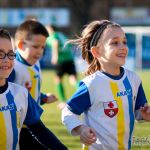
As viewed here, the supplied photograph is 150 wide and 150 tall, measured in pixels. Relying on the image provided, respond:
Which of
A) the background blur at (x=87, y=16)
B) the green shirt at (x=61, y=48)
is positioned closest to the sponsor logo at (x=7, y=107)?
the green shirt at (x=61, y=48)

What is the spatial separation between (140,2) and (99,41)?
114ft

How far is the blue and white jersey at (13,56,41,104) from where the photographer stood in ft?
21.5

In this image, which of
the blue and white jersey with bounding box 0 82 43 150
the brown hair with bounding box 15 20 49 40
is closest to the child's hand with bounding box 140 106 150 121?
the blue and white jersey with bounding box 0 82 43 150

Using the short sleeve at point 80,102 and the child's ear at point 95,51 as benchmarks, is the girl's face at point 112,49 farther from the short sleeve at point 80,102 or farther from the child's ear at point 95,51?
the short sleeve at point 80,102

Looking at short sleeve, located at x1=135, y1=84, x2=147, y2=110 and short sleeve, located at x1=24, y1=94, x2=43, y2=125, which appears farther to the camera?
short sleeve, located at x1=135, y1=84, x2=147, y2=110

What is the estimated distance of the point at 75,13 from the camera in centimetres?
3816

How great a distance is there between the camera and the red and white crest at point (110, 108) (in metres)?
4.82

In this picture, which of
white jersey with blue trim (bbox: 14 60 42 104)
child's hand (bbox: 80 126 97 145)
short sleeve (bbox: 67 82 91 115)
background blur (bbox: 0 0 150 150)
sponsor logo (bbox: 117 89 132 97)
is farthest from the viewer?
background blur (bbox: 0 0 150 150)

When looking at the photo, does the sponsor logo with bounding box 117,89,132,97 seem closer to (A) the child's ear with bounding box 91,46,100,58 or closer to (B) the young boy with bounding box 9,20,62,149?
(A) the child's ear with bounding box 91,46,100,58

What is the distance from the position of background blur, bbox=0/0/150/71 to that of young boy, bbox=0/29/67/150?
1002 inches

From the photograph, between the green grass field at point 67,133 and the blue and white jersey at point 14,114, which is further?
the green grass field at point 67,133

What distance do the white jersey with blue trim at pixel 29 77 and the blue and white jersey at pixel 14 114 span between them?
208 cm

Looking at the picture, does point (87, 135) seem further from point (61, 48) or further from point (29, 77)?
point (61, 48)

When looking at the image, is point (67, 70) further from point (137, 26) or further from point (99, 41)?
point (137, 26)
